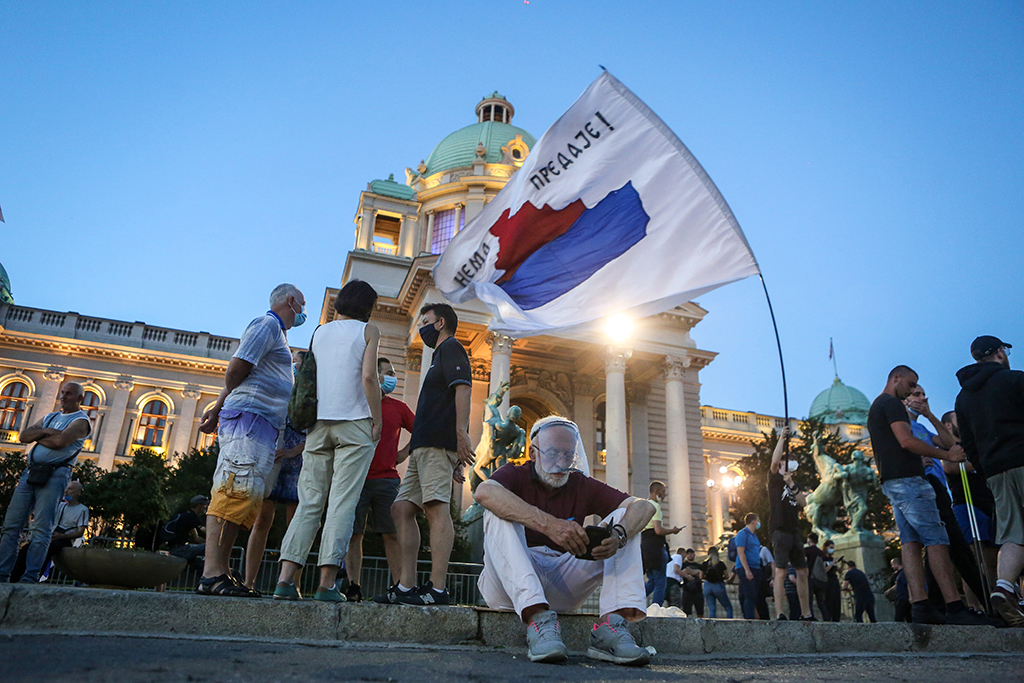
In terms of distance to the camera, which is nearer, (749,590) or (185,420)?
(749,590)

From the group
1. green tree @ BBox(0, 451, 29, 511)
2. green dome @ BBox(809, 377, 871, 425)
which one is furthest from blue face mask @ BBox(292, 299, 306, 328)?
green dome @ BBox(809, 377, 871, 425)

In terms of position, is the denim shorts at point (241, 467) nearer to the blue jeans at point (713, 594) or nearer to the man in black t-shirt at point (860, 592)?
the blue jeans at point (713, 594)

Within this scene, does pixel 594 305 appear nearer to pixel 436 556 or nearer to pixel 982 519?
pixel 436 556

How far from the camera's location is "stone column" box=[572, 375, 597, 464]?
26.3m

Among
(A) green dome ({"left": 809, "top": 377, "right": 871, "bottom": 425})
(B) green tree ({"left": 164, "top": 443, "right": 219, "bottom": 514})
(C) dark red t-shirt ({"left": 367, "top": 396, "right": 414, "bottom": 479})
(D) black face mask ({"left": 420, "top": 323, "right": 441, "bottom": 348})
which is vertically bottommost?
(C) dark red t-shirt ({"left": 367, "top": 396, "right": 414, "bottom": 479})

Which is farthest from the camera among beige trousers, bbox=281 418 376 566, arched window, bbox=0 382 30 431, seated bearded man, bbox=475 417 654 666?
arched window, bbox=0 382 30 431

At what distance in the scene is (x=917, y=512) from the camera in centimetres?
475

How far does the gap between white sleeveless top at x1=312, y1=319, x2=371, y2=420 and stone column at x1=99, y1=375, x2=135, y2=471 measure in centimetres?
3163

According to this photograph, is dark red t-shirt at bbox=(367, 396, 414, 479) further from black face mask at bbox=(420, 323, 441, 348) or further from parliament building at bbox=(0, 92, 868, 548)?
parliament building at bbox=(0, 92, 868, 548)

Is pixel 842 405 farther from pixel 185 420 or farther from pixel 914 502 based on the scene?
pixel 914 502

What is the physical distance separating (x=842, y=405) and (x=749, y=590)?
5020 centimetres

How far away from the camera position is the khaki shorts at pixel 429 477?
13.0 feet

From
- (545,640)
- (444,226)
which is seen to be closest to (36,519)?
(545,640)

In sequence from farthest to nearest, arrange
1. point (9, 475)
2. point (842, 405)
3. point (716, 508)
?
point (842, 405), point (716, 508), point (9, 475)
